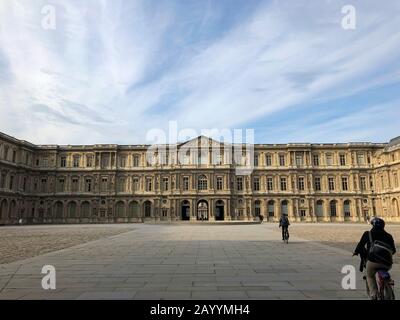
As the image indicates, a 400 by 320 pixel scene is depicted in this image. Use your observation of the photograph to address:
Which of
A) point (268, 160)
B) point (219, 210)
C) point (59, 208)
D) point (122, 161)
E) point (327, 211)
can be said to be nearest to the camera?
point (327, 211)

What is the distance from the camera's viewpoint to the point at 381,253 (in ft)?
18.3

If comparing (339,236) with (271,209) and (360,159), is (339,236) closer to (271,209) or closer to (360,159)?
(271,209)

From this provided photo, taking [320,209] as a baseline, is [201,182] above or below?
above

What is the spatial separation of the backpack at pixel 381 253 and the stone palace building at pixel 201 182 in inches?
2064

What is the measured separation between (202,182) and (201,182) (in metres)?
0.17

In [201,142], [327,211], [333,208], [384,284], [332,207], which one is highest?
[201,142]

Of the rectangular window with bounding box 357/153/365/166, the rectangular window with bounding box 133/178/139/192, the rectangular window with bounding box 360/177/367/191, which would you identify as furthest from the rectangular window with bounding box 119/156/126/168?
the rectangular window with bounding box 360/177/367/191

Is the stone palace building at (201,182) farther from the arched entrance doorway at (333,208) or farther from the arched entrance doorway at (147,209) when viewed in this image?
the arched entrance doorway at (333,208)

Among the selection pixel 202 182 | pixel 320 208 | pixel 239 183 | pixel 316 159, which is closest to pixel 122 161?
pixel 202 182

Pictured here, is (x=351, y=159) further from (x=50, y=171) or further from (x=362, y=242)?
(x=362, y=242)

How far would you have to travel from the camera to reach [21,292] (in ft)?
24.4

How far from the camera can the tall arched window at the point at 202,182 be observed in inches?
2350

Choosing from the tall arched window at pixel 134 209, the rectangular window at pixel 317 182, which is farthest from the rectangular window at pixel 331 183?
the tall arched window at pixel 134 209

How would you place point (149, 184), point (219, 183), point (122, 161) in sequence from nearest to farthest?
1. point (219, 183)
2. point (149, 184)
3. point (122, 161)
